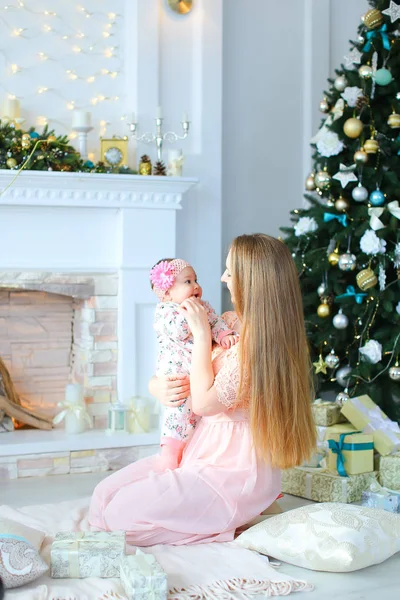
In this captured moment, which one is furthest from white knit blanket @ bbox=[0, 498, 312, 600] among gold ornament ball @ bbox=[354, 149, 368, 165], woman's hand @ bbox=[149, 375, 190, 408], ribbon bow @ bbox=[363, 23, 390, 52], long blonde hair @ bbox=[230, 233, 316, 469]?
ribbon bow @ bbox=[363, 23, 390, 52]

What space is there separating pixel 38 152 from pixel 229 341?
1610mm

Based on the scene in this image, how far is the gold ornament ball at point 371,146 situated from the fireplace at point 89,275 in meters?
0.90

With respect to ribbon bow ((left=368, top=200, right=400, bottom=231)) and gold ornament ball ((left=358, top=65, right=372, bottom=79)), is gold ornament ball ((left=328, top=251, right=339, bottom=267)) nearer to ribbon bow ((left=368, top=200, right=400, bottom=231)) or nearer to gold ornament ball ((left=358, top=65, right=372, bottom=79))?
ribbon bow ((left=368, top=200, right=400, bottom=231))

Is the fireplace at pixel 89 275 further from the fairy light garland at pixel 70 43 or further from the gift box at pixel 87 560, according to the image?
the gift box at pixel 87 560

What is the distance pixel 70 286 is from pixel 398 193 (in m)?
1.68

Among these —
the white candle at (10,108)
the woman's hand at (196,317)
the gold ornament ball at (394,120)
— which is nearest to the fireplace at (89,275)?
the white candle at (10,108)

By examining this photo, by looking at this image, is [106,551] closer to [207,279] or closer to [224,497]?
[224,497]

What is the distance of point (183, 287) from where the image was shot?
9.77ft

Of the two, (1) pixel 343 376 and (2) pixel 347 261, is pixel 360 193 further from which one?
(1) pixel 343 376

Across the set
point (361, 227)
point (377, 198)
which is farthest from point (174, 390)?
point (377, 198)

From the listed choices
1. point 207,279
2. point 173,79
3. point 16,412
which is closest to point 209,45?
point 173,79

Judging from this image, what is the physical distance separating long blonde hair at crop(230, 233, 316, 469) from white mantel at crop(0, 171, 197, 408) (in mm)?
1496

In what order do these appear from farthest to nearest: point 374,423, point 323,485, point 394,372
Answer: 1. point 394,372
2. point 374,423
3. point 323,485

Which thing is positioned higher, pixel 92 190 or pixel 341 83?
pixel 341 83
